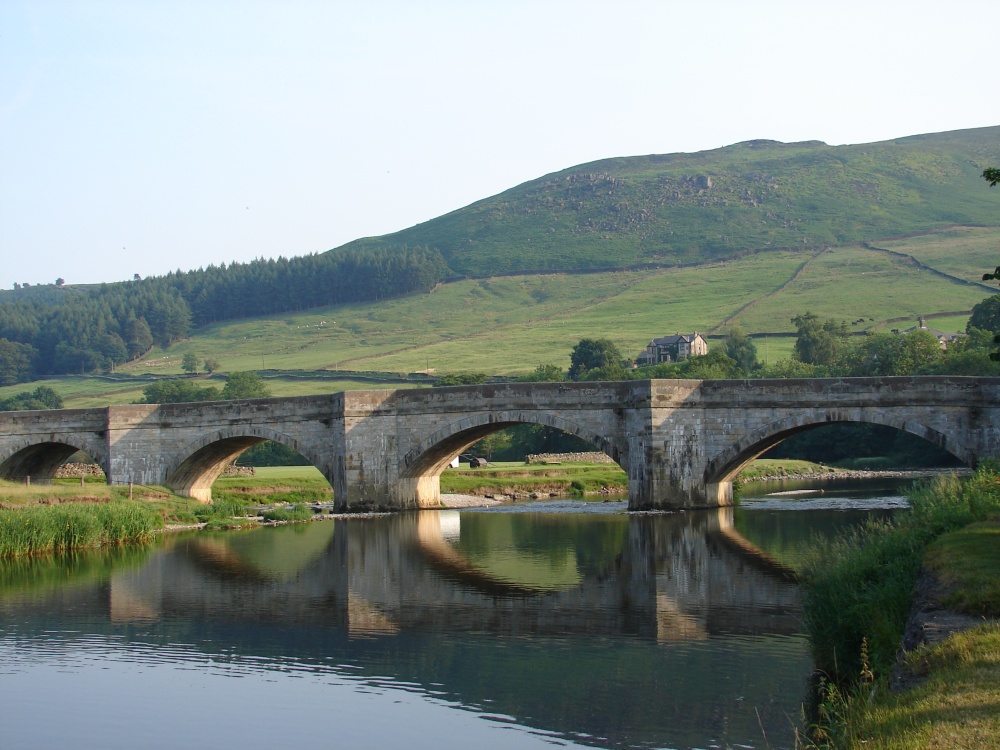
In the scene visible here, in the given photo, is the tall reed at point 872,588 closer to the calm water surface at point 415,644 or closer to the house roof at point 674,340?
the calm water surface at point 415,644

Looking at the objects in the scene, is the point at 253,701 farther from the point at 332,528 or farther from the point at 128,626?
the point at 332,528

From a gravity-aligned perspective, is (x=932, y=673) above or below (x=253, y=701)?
above

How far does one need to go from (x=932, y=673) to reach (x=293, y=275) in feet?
561

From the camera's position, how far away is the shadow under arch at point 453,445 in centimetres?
4409

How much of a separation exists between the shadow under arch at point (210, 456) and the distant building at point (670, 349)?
66.4m

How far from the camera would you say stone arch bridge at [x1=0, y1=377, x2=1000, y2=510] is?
132 feet

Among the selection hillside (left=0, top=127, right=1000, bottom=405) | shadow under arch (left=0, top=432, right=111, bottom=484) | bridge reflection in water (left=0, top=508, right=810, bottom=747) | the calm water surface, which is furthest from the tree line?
the calm water surface

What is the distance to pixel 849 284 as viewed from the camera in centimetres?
14175

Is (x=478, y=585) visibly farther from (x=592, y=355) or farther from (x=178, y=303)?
(x=178, y=303)

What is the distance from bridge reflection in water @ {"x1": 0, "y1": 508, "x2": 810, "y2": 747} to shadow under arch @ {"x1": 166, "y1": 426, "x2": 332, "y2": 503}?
30.5 ft

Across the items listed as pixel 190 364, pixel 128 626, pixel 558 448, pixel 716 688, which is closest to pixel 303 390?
pixel 190 364

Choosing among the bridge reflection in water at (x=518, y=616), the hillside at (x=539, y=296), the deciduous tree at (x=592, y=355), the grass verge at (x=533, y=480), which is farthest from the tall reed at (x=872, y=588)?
the hillside at (x=539, y=296)

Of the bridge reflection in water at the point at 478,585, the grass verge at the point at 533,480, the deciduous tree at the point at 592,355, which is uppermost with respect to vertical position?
the deciduous tree at the point at 592,355

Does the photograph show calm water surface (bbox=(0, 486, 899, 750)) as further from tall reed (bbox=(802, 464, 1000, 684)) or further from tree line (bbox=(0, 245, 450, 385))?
tree line (bbox=(0, 245, 450, 385))
